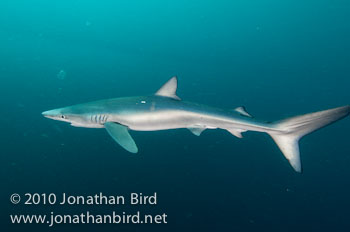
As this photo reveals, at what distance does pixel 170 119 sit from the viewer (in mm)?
6062

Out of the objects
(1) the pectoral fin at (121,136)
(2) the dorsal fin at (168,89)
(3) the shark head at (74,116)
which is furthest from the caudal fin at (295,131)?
(3) the shark head at (74,116)

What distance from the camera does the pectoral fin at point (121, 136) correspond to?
571 cm

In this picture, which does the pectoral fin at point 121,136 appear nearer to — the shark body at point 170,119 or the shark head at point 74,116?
the shark body at point 170,119

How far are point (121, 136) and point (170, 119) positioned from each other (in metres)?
1.15

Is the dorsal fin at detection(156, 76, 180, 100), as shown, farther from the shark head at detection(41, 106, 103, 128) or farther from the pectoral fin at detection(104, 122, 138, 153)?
the shark head at detection(41, 106, 103, 128)

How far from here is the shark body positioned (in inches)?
207

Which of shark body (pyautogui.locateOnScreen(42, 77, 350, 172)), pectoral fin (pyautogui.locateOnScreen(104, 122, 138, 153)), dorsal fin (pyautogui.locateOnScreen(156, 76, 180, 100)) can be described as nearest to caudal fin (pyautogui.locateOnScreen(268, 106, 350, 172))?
shark body (pyautogui.locateOnScreen(42, 77, 350, 172))

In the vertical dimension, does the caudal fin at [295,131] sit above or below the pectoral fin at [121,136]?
below

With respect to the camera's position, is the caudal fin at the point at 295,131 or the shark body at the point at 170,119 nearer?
the caudal fin at the point at 295,131

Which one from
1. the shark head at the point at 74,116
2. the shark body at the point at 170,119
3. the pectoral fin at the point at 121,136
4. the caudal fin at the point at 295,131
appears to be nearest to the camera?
the caudal fin at the point at 295,131

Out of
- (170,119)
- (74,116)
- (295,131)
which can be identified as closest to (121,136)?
(170,119)

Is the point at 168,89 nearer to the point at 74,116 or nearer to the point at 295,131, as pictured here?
the point at 74,116

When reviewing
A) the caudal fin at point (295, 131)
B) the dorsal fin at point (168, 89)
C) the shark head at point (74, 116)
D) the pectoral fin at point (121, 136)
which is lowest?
the caudal fin at point (295, 131)

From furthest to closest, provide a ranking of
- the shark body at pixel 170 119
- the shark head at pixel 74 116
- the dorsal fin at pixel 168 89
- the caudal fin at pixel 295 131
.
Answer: the shark head at pixel 74 116, the dorsal fin at pixel 168 89, the shark body at pixel 170 119, the caudal fin at pixel 295 131
